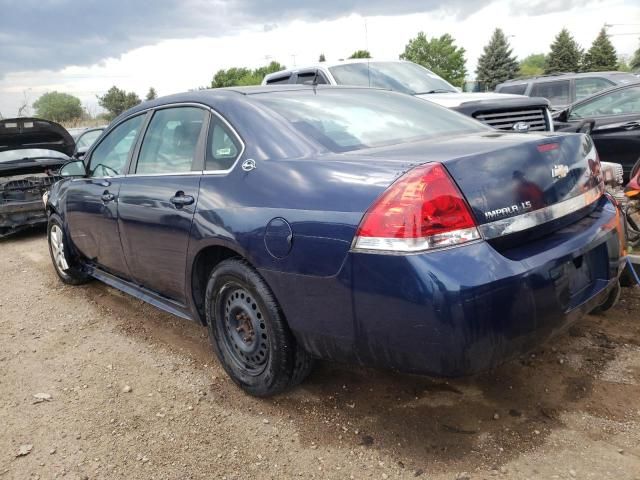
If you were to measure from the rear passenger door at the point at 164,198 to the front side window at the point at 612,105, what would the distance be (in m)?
5.59

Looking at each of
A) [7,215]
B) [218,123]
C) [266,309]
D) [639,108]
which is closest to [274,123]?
[218,123]

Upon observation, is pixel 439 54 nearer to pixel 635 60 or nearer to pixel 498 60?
pixel 498 60

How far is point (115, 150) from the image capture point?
427cm

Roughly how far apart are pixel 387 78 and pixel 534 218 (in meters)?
5.06

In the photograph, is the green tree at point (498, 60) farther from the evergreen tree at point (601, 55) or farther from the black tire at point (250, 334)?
the black tire at point (250, 334)

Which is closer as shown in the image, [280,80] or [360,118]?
[360,118]

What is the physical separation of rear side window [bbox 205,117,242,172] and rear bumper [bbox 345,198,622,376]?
1.06 meters

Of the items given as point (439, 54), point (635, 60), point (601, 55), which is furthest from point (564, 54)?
point (635, 60)

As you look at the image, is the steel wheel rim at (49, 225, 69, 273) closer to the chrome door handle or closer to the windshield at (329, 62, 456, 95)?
the chrome door handle

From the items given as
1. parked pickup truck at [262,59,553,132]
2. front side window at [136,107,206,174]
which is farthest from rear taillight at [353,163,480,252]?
parked pickup truck at [262,59,553,132]

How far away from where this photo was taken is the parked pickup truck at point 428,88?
5.52 meters

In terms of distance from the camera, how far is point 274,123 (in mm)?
2814

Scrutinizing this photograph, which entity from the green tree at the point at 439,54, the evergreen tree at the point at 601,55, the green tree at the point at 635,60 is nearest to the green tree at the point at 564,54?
the evergreen tree at the point at 601,55

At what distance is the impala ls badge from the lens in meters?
2.44
